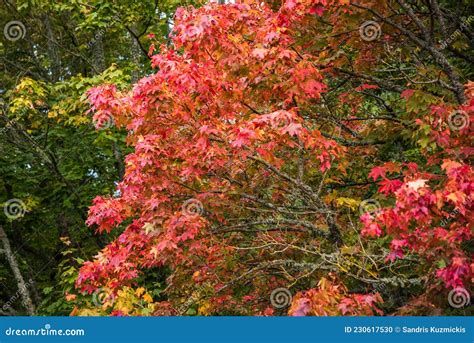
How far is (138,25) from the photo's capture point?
14.6 meters

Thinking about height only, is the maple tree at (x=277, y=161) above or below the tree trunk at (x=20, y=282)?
above

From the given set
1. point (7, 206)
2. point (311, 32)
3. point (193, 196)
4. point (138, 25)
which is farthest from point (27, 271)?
point (311, 32)

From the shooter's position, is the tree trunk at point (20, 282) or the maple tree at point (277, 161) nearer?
the maple tree at point (277, 161)

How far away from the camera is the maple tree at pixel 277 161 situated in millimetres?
6375

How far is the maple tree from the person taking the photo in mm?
6375

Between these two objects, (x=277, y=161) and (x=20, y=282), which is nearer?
(x=277, y=161)

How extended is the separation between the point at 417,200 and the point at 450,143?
1383 mm

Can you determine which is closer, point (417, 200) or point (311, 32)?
point (417, 200)

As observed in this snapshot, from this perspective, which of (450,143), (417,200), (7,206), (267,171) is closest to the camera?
(417,200)

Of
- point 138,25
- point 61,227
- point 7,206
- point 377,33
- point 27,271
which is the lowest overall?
point 27,271

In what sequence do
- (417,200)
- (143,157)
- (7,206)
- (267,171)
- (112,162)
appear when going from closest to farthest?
(417,200), (143,157), (267,171), (7,206), (112,162)

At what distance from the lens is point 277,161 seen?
7.93m

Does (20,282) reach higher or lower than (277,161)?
lower

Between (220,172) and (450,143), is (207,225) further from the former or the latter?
(450,143)
